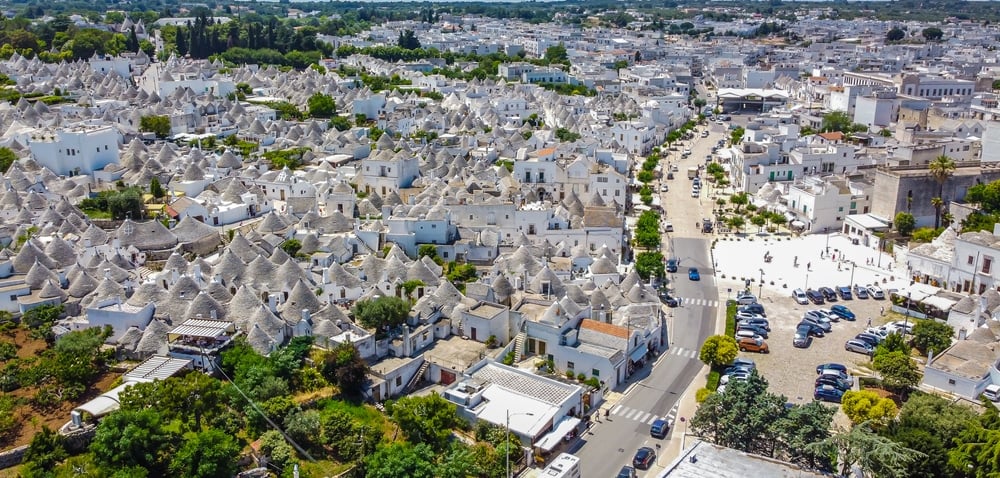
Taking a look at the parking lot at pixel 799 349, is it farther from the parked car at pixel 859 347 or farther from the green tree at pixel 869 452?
the green tree at pixel 869 452

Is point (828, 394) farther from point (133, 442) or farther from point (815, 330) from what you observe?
point (133, 442)

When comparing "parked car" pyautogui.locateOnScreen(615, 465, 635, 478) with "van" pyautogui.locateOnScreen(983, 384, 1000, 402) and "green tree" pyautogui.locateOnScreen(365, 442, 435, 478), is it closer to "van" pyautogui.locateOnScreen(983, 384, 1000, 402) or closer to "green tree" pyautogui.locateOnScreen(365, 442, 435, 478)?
"green tree" pyautogui.locateOnScreen(365, 442, 435, 478)

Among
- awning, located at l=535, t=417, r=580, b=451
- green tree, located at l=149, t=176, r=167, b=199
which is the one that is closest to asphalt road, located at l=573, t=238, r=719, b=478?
awning, located at l=535, t=417, r=580, b=451

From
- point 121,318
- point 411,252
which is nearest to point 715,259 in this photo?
point 411,252

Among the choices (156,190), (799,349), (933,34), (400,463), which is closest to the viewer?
(400,463)

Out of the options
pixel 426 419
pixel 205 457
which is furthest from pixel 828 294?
pixel 205 457

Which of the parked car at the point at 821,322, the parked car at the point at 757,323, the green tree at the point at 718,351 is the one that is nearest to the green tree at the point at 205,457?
the green tree at the point at 718,351
